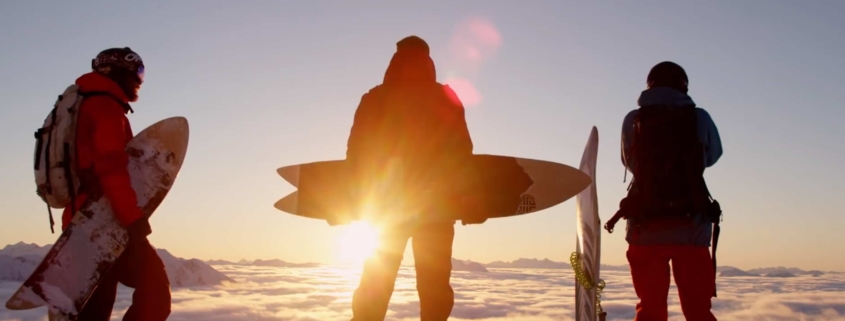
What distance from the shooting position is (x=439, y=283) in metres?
2.98

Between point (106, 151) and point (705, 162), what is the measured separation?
3.59 meters

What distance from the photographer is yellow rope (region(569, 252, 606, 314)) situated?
15.8 ft

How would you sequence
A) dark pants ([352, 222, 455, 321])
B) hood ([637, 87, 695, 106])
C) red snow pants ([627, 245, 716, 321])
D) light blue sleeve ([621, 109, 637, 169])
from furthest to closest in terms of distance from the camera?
light blue sleeve ([621, 109, 637, 169]) → hood ([637, 87, 695, 106]) → red snow pants ([627, 245, 716, 321]) → dark pants ([352, 222, 455, 321])

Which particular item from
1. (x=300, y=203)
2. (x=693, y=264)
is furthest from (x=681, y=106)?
(x=300, y=203)

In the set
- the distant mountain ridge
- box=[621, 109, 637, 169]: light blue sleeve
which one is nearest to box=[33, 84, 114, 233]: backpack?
box=[621, 109, 637, 169]: light blue sleeve

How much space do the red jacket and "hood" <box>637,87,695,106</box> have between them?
325 centimetres

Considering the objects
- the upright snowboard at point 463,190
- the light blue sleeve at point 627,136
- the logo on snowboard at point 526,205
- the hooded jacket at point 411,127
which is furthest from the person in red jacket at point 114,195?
the light blue sleeve at point 627,136

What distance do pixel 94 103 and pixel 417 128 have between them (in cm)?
188

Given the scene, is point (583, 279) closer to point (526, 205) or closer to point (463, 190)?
point (526, 205)

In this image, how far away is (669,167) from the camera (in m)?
3.38

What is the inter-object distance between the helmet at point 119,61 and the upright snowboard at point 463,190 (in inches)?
53.9

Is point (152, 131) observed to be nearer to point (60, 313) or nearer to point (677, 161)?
point (60, 313)

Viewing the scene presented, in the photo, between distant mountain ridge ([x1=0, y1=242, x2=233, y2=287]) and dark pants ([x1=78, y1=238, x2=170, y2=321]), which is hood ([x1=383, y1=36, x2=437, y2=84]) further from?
distant mountain ridge ([x1=0, y1=242, x2=233, y2=287])

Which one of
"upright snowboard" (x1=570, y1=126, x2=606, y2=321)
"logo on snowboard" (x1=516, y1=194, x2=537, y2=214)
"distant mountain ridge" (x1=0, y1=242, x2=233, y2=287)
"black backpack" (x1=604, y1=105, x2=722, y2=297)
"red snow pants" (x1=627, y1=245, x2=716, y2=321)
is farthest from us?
"distant mountain ridge" (x1=0, y1=242, x2=233, y2=287)
